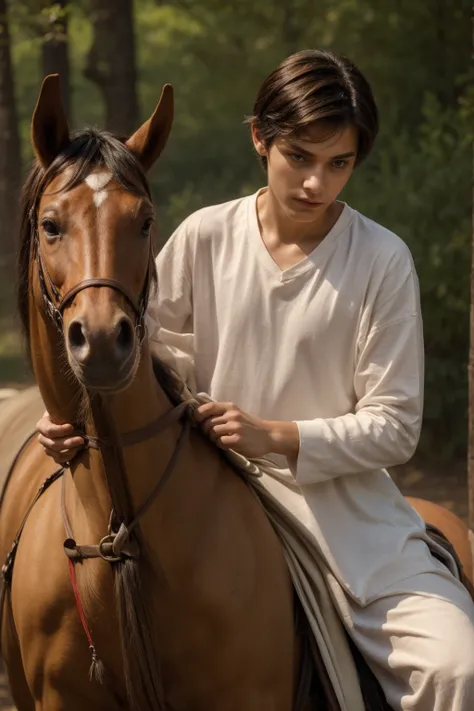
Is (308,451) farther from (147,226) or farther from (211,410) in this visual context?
(147,226)

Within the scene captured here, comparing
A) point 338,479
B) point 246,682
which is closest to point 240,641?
point 246,682

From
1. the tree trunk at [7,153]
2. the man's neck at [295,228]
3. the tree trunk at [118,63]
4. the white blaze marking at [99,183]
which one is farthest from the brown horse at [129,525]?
the tree trunk at [7,153]

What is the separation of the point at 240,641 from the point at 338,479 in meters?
0.57

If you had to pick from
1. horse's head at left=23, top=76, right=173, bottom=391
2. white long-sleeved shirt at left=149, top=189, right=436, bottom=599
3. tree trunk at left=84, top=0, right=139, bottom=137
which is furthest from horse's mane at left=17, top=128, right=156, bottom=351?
tree trunk at left=84, top=0, right=139, bottom=137

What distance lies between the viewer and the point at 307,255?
3293mm

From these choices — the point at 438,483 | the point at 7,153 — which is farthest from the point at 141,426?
the point at 7,153

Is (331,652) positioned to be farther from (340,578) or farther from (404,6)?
(404,6)

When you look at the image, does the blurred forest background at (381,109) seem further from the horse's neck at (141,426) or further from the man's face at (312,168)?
the man's face at (312,168)

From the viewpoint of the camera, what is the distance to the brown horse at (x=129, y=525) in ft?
9.00

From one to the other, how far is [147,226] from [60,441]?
59 cm

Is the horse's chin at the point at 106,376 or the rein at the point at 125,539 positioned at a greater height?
the horse's chin at the point at 106,376

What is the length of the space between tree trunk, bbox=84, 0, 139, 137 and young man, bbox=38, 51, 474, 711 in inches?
345

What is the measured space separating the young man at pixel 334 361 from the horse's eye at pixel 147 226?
0.54m

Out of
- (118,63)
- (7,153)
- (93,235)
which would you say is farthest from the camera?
(7,153)
